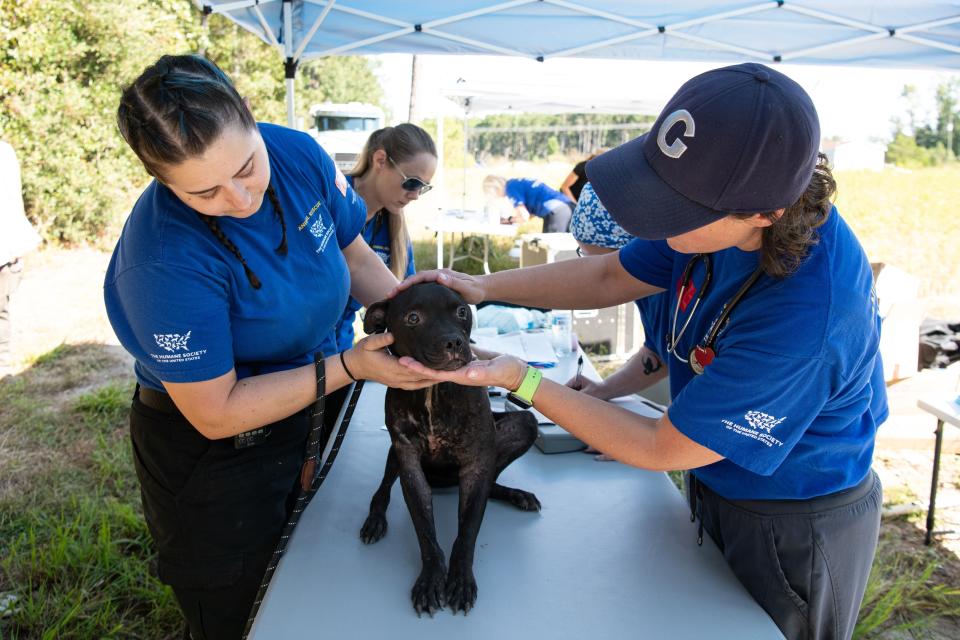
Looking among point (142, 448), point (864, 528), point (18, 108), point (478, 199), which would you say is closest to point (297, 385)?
point (142, 448)

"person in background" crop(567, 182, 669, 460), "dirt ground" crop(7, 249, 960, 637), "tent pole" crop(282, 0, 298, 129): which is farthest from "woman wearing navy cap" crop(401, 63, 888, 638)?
"tent pole" crop(282, 0, 298, 129)

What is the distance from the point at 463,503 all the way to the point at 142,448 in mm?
1051

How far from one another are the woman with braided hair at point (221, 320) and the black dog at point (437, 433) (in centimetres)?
12

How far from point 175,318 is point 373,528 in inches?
33.3

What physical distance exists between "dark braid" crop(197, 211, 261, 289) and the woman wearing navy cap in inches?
24.7

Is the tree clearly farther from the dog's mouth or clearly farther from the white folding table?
the dog's mouth

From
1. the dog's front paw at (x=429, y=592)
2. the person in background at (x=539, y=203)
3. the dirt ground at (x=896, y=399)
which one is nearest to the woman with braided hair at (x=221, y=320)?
the dog's front paw at (x=429, y=592)

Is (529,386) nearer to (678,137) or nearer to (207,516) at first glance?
(678,137)

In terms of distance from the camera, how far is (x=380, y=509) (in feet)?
7.25

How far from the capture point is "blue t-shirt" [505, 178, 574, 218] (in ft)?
33.1

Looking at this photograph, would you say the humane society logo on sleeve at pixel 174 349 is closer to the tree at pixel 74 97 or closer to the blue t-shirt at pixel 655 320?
the blue t-shirt at pixel 655 320

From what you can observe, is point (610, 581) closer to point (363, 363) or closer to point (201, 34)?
point (363, 363)

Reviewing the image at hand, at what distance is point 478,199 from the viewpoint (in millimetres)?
22453

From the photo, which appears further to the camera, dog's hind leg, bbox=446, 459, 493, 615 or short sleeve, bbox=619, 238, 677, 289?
short sleeve, bbox=619, 238, 677, 289
